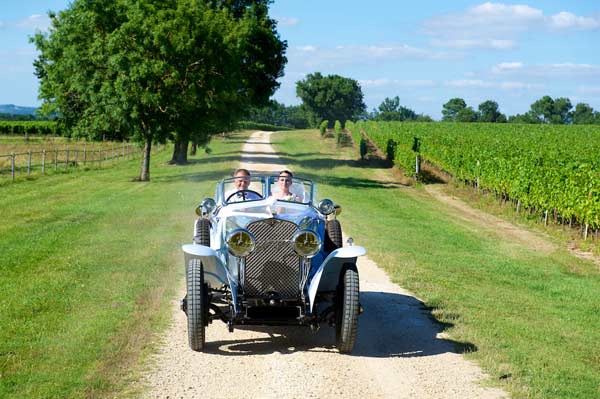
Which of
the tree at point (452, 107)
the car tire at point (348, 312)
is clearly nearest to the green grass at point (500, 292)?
the car tire at point (348, 312)

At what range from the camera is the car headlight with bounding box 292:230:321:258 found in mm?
8562

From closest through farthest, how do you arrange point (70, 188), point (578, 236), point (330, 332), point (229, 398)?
1. point (229, 398)
2. point (330, 332)
3. point (578, 236)
4. point (70, 188)

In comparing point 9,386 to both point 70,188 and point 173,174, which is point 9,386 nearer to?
point 70,188

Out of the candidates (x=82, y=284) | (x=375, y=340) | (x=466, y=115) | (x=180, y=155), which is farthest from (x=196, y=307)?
(x=466, y=115)

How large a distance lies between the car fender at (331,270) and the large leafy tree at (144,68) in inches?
969

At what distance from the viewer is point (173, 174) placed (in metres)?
39.7

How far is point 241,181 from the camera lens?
423 inches

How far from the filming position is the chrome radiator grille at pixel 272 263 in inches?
343

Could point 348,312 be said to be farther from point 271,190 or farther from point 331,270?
point 271,190

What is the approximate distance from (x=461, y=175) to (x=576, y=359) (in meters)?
26.8

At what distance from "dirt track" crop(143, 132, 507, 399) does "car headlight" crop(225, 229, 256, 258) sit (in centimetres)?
116

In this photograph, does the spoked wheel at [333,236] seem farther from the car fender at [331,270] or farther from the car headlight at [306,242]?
the car headlight at [306,242]

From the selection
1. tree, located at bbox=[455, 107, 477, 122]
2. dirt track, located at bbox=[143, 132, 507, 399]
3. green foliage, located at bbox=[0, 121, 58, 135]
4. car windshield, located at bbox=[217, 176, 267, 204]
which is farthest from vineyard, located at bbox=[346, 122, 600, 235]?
tree, located at bbox=[455, 107, 477, 122]

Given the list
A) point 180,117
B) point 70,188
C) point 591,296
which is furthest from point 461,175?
point 591,296
